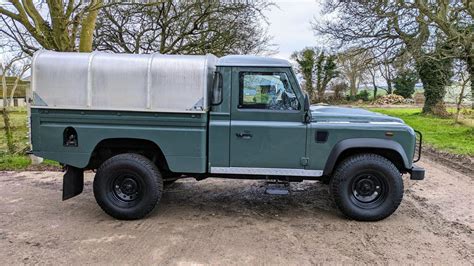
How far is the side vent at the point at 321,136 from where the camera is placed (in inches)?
193

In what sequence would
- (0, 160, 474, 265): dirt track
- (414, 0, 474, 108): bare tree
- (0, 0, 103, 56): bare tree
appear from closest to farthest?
(0, 160, 474, 265): dirt track, (0, 0, 103, 56): bare tree, (414, 0, 474, 108): bare tree

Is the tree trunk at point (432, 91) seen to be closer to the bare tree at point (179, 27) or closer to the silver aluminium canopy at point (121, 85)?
the bare tree at point (179, 27)

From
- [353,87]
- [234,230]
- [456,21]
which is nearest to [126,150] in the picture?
[234,230]

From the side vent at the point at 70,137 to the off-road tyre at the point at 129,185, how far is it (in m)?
0.45

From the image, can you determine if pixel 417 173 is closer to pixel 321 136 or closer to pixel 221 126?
pixel 321 136

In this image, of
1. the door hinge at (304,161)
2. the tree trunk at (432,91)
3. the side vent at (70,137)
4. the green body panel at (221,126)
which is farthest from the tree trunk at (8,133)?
the tree trunk at (432,91)

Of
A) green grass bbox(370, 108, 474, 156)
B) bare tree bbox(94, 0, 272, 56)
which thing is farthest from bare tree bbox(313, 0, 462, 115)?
bare tree bbox(94, 0, 272, 56)

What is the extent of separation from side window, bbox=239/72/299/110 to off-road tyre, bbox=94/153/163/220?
1.43 m

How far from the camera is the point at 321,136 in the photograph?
4.92 meters

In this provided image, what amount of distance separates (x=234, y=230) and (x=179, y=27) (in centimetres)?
1052

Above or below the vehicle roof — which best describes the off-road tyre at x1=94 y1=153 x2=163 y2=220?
below

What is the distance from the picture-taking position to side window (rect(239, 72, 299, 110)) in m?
4.97

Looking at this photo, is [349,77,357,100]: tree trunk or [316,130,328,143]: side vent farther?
[349,77,357,100]: tree trunk

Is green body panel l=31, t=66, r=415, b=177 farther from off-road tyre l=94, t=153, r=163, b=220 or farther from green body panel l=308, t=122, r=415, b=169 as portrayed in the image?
off-road tyre l=94, t=153, r=163, b=220
